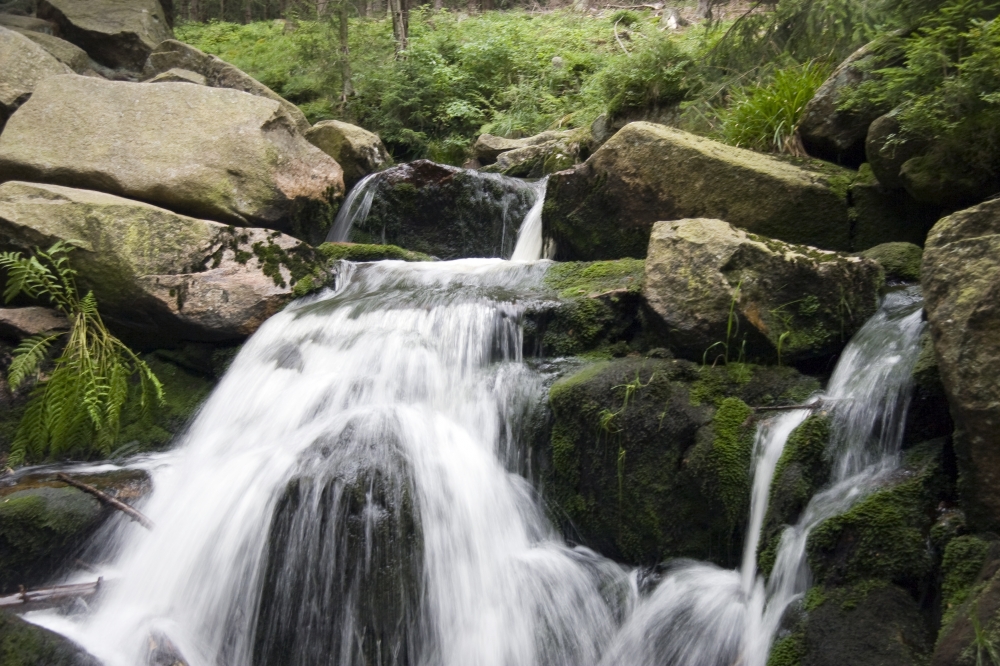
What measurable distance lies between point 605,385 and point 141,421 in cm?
379

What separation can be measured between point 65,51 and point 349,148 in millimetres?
6548

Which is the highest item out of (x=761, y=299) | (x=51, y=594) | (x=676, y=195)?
(x=676, y=195)

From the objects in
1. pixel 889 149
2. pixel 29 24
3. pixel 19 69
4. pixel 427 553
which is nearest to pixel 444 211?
pixel 889 149

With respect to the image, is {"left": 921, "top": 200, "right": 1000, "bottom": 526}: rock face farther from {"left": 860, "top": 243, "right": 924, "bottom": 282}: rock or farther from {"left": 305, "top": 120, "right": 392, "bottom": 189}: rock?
{"left": 305, "top": 120, "right": 392, "bottom": 189}: rock

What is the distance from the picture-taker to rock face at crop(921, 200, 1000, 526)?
2.67m

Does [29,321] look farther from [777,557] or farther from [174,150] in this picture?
[777,557]

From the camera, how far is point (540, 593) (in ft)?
12.7

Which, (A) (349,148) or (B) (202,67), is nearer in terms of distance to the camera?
(A) (349,148)

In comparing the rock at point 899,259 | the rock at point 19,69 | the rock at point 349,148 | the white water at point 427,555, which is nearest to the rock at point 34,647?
the white water at point 427,555

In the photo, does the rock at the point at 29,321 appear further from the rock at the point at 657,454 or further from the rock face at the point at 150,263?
the rock at the point at 657,454

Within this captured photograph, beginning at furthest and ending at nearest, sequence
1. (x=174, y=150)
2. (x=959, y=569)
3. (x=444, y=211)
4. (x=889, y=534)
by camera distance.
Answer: (x=444, y=211), (x=174, y=150), (x=889, y=534), (x=959, y=569)

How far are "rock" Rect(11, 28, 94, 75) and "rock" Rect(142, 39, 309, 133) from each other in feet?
3.65

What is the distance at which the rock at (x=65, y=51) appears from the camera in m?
12.0

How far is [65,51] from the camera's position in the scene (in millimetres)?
12336
